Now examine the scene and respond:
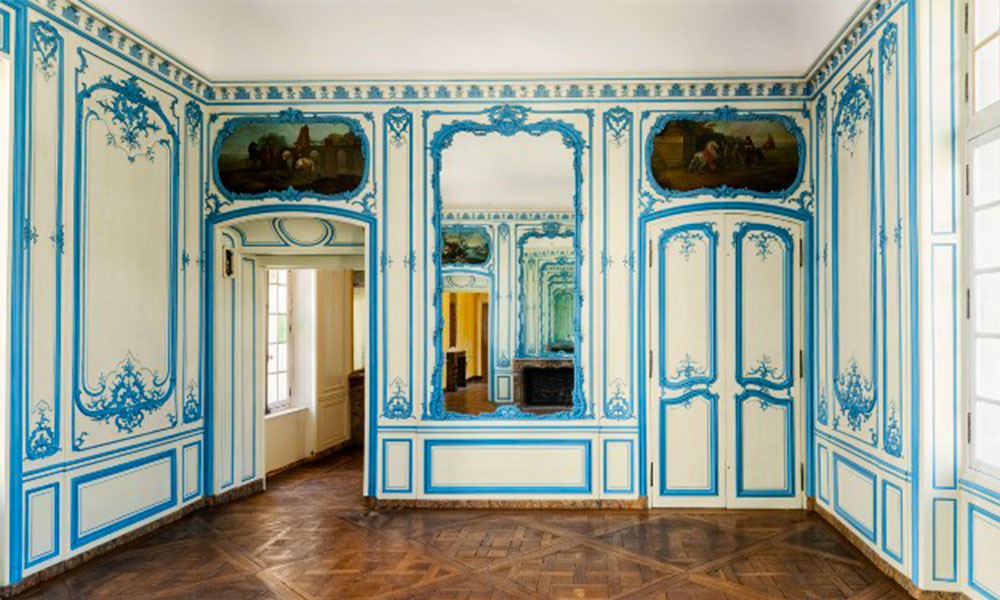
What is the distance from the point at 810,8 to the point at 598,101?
71.2 inches

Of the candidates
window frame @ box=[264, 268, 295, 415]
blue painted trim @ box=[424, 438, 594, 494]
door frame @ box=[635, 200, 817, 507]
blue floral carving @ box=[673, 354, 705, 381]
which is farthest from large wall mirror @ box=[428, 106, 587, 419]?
window frame @ box=[264, 268, 295, 415]

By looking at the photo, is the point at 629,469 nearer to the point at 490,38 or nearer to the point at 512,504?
the point at 512,504

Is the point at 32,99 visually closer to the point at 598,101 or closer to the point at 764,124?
the point at 598,101

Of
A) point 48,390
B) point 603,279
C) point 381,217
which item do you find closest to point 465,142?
point 381,217

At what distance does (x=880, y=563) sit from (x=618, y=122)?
3.97m

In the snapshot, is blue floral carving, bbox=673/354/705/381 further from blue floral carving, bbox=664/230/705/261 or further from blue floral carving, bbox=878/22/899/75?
blue floral carving, bbox=878/22/899/75

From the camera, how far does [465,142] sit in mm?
6332

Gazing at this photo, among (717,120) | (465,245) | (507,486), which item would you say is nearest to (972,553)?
(507,486)

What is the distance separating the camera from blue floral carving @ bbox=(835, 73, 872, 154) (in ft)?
16.3

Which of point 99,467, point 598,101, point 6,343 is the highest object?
point 598,101

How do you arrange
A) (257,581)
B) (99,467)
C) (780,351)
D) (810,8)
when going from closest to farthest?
1. (257,581)
2. (99,467)
3. (810,8)
4. (780,351)

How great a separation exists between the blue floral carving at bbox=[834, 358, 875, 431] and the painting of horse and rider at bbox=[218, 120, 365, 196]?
170 inches

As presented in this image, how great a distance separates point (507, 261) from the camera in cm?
638

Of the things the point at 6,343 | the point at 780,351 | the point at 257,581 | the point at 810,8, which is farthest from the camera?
the point at 780,351
